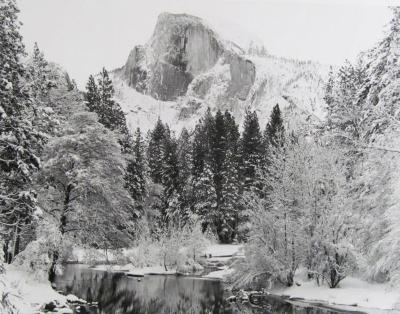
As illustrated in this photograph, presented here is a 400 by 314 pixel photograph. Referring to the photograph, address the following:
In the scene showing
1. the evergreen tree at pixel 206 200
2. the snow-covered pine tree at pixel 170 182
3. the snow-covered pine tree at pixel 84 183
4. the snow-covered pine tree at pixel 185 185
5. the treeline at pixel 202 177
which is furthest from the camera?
the snow-covered pine tree at pixel 170 182

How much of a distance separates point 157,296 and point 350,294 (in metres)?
11.0

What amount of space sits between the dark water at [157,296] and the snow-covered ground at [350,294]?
1.54 metres

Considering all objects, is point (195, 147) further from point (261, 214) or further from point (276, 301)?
point (276, 301)

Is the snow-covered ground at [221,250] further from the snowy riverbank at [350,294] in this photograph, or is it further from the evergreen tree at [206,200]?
the snowy riverbank at [350,294]

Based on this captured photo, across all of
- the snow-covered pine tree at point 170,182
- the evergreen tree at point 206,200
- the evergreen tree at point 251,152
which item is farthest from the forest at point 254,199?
Result: the snow-covered pine tree at point 170,182

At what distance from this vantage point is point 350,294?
24.4m

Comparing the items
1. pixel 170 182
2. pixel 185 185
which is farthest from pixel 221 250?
pixel 185 185

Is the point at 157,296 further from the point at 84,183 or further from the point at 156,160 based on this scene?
the point at 156,160

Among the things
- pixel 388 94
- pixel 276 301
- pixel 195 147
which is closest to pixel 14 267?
pixel 276 301

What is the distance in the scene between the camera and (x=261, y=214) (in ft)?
95.1

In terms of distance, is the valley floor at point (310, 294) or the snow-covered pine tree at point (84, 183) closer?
the valley floor at point (310, 294)

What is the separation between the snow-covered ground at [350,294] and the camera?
72.6ft

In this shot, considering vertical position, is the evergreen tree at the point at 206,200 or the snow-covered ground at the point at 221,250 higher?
the evergreen tree at the point at 206,200

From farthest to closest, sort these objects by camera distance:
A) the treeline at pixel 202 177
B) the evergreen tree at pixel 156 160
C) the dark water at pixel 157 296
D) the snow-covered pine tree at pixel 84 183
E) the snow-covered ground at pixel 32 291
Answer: the evergreen tree at pixel 156 160 < the treeline at pixel 202 177 < the snow-covered pine tree at pixel 84 183 < the dark water at pixel 157 296 < the snow-covered ground at pixel 32 291
